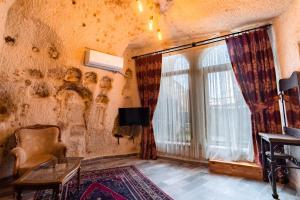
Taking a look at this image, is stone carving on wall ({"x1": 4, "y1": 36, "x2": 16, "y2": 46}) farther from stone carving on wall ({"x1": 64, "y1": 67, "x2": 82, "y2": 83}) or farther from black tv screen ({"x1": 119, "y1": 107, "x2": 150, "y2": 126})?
black tv screen ({"x1": 119, "y1": 107, "x2": 150, "y2": 126})

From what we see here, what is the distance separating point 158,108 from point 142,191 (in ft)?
6.82

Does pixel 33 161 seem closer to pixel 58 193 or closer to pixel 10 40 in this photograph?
pixel 58 193

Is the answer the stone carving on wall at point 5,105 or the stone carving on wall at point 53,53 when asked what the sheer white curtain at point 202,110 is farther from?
the stone carving on wall at point 5,105

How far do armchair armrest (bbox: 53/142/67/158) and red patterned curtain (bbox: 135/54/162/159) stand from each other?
5.94ft

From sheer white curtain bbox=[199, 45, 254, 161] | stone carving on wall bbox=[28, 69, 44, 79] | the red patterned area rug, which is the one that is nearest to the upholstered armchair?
the red patterned area rug

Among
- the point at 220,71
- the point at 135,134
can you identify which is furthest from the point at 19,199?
the point at 220,71

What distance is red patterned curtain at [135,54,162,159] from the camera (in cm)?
385

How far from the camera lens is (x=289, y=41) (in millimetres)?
2416

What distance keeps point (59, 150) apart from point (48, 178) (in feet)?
3.80

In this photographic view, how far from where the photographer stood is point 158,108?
3.98m

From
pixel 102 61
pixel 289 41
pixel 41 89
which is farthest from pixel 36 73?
pixel 289 41

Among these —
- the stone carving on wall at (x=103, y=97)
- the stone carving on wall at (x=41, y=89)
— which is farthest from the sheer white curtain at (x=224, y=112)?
the stone carving on wall at (x=41, y=89)

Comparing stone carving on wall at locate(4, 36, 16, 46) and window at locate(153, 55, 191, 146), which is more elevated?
stone carving on wall at locate(4, 36, 16, 46)

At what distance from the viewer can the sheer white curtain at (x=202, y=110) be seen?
3031 millimetres
